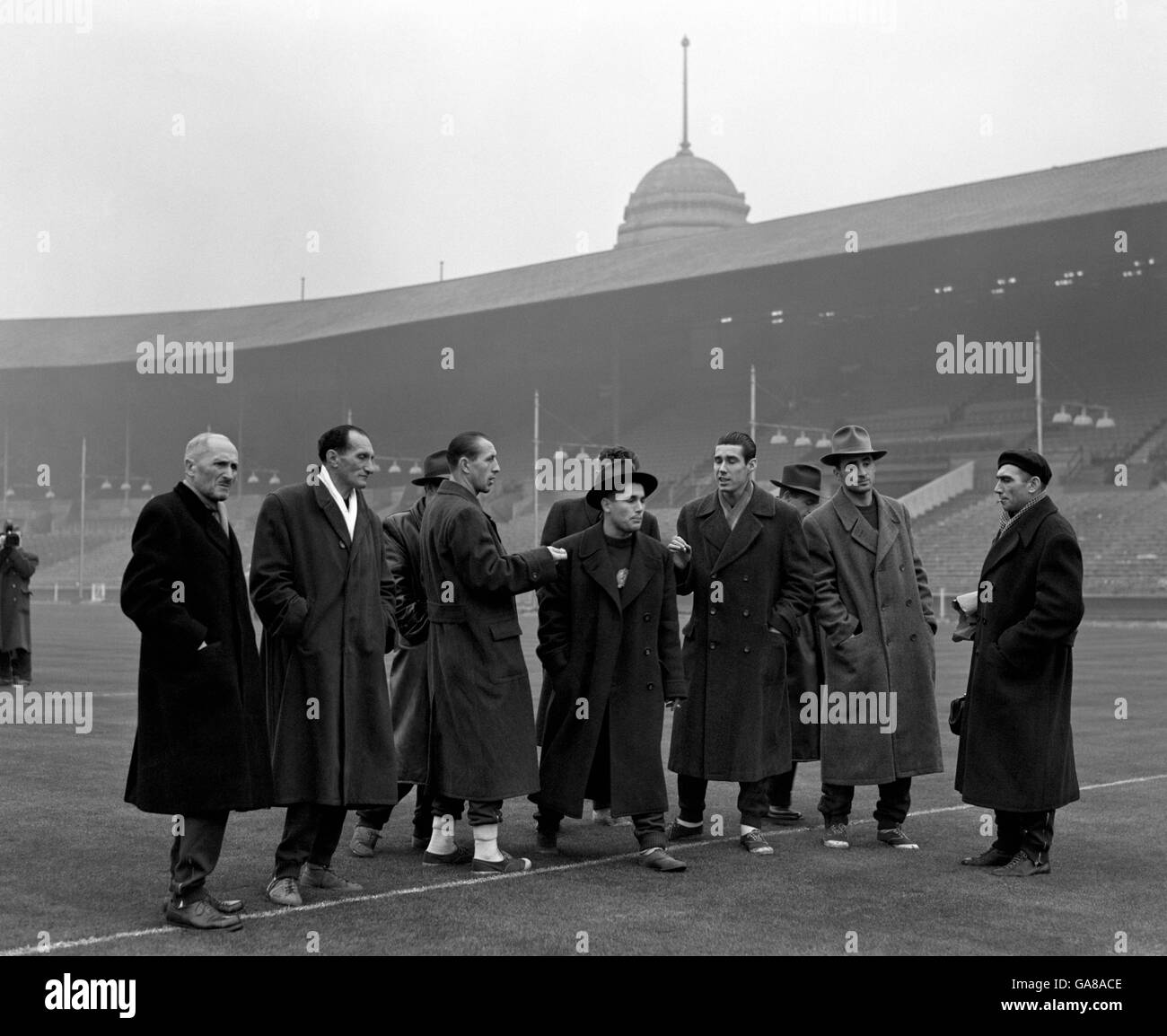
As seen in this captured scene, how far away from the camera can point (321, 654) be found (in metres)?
6.35

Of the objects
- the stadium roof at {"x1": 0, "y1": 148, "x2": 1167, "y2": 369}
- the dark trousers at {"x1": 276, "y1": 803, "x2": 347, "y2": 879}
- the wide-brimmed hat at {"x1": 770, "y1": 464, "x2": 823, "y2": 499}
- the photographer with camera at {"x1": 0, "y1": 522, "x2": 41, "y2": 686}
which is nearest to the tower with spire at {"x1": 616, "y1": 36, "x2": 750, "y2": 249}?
the stadium roof at {"x1": 0, "y1": 148, "x2": 1167, "y2": 369}

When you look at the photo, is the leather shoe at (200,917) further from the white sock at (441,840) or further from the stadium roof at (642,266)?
the stadium roof at (642,266)

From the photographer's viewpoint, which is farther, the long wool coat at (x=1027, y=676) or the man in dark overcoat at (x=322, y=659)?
the long wool coat at (x=1027, y=676)

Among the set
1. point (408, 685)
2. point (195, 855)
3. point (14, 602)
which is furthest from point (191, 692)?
point (14, 602)

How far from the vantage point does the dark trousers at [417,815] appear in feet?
24.5

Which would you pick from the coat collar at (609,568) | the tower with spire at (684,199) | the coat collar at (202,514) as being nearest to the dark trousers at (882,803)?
the coat collar at (609,568)

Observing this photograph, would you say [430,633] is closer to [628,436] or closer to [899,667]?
[899,667]

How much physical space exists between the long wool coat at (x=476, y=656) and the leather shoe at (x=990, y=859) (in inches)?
83.5

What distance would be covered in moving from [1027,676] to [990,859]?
0.89m

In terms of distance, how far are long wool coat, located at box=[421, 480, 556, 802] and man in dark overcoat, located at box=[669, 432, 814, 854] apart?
1.06 m

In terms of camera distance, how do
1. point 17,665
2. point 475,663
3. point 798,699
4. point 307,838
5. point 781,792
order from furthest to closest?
point 17,665
point 798,699
point 781,792
point 475,663
point 307,838

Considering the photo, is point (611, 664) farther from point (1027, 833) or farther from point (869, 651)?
point (1027, 833)

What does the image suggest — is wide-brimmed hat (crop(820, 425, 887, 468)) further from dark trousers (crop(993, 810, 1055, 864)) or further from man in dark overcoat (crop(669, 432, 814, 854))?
dark trousers (crop(993, 810, 1055, 864))

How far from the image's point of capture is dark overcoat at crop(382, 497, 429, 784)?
24.9 ft
